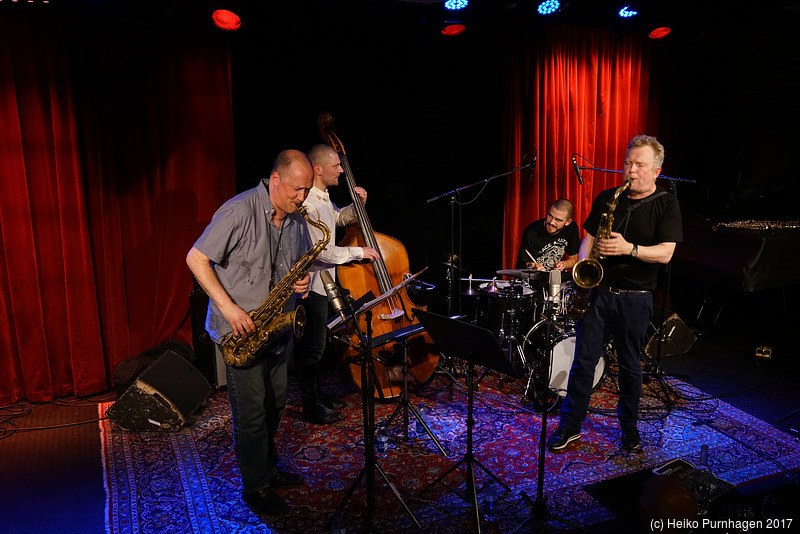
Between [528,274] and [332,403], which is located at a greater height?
[528,274]

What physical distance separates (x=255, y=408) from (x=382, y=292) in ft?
4.89

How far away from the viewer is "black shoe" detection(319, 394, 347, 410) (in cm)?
477

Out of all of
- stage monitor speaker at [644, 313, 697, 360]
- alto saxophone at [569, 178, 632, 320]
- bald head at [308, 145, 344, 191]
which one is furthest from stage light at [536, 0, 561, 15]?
stage monitor speaker at [644, 313, 697, 360]

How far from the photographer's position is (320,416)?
448cm

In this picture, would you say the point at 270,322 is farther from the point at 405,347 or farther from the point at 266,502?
the point at 405,347

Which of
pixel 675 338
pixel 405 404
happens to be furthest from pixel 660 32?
pixel 405 404

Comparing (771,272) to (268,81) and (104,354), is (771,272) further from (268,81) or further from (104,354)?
(104,354)

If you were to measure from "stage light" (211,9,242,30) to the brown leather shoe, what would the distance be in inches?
139

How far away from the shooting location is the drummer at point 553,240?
5.34 m

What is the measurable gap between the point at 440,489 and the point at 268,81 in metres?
3.73

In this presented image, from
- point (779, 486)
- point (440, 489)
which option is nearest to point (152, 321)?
point (440, 489)

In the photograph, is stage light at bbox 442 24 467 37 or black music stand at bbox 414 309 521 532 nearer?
black music stand at bbox 414 309 521 532

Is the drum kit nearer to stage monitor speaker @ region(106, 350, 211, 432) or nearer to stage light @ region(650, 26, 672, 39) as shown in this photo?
stage monitor speaker @ region(106, 350, 211, 432)

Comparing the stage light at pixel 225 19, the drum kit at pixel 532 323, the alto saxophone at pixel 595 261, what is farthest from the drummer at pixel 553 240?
the stage light at pixel 225 19
